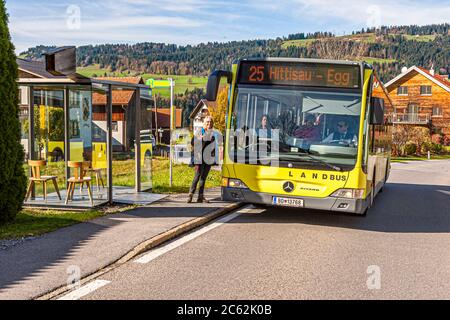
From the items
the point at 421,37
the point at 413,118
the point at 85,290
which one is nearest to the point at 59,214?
the point at 85,290

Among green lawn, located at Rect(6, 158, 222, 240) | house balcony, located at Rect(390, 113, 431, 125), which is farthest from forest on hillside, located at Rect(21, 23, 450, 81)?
green lawn, located at Rect(6, 158, 222, 240)

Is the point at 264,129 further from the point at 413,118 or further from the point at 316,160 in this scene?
the point at 413,118

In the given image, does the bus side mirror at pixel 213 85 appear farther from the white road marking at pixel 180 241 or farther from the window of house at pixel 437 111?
the window of house at pixel 437 111

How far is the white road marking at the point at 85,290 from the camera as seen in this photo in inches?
213

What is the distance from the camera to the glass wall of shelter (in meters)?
11.3

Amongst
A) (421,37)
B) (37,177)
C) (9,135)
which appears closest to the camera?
(9,135)

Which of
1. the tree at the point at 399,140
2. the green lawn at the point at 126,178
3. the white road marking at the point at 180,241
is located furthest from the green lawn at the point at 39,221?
the tree at the point at 399,140

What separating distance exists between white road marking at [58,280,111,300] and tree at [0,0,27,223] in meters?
3.77

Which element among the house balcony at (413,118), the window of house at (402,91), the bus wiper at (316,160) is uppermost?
the window of house at (402,91)

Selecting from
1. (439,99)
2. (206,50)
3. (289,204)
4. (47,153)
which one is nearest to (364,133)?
(289,204)

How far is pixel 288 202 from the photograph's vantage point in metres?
9.68

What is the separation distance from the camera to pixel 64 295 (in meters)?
5.47

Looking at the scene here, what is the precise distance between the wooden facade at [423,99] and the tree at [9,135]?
63578 mm

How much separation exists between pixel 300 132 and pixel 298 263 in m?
3.19
